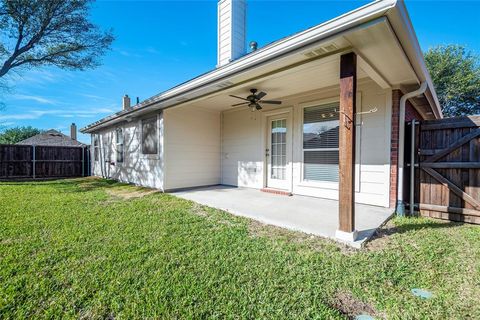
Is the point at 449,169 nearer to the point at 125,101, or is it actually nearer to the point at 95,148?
the point at 125,101

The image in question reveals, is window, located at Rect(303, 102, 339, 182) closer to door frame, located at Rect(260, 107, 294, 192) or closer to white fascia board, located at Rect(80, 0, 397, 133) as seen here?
door frame, located at Rect(260, 107, 294, 192)

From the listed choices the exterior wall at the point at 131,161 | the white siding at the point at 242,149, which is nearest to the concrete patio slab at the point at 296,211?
the white siding at the point at 242,149

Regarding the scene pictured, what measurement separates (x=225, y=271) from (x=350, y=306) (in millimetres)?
1105

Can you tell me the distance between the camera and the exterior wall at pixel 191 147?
6.52 m

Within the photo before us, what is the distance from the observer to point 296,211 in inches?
165

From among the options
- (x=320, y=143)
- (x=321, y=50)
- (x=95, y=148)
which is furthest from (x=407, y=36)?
(x=95, y=148)

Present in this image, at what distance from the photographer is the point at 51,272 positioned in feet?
7.04

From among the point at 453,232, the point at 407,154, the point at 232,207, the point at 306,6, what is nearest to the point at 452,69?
the point at 306,6

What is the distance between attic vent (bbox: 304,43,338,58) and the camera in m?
2.88

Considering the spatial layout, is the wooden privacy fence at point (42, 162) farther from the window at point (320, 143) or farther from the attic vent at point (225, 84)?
the window at point (320, 143)

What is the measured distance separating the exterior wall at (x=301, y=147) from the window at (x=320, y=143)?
15cm

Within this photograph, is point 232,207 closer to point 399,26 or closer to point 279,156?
point 279,156

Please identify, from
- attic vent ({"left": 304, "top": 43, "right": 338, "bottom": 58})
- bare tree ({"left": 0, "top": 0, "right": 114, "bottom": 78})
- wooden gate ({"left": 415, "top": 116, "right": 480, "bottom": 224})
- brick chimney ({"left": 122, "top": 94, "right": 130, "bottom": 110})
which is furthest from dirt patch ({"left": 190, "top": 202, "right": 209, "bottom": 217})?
bare tree ({"left": 0, "top": 0, "right": 114, "bottom": 78})

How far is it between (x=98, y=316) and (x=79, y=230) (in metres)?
2.20
